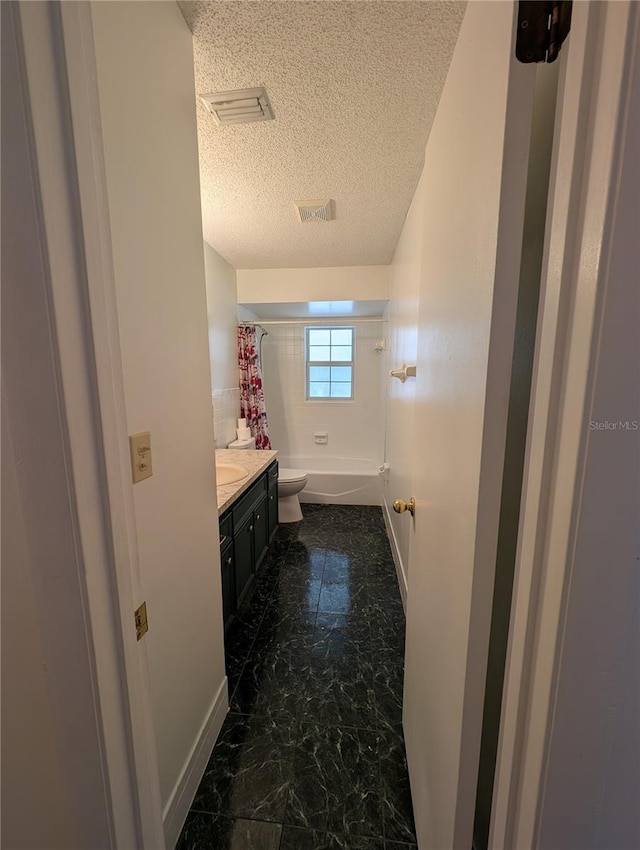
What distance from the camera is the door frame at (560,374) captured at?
1.24 ft

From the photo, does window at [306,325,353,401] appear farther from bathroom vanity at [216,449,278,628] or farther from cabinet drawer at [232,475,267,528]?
cabinet drawer at [232,475,267,528]

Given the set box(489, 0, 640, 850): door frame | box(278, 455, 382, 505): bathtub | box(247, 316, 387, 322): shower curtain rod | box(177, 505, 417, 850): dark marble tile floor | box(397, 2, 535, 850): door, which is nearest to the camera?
box(489, 0, 640, 850): door frame

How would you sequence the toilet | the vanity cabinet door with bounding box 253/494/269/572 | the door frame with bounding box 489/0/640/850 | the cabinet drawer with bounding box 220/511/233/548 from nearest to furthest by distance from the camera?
the door frame with bounding box 489/0/640/850, the cabinet drawer with bounding box 220/511/233/548, the vanity cabinet door with bounding box 253/494/269/572, the toilet

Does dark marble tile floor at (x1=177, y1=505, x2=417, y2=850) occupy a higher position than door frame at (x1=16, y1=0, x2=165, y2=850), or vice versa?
door frame at (x1=16, y1=0, x2=165, y2=850)

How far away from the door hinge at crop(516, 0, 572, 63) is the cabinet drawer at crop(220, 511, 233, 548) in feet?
5.66

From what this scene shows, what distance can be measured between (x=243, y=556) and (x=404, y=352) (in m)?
1.66

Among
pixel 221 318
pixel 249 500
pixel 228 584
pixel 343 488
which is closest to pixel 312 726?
pixel 228 584

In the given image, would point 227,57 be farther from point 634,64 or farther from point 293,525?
point 293,525

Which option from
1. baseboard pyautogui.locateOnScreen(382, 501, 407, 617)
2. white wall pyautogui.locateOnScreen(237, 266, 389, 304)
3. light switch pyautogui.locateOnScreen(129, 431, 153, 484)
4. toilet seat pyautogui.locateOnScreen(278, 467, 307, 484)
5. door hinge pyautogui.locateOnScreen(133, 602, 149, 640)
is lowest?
baseboard pyautogui.locateOnScreen(382, 501, 407, 617)

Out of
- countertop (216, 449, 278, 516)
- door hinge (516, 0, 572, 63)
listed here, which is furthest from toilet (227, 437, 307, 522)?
door hinge (516, 0, 572, 63)

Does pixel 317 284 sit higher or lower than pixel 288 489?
higher

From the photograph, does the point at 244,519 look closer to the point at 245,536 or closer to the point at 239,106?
the point at 245,536

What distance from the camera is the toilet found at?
10.1 ft

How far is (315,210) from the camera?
2045mm
